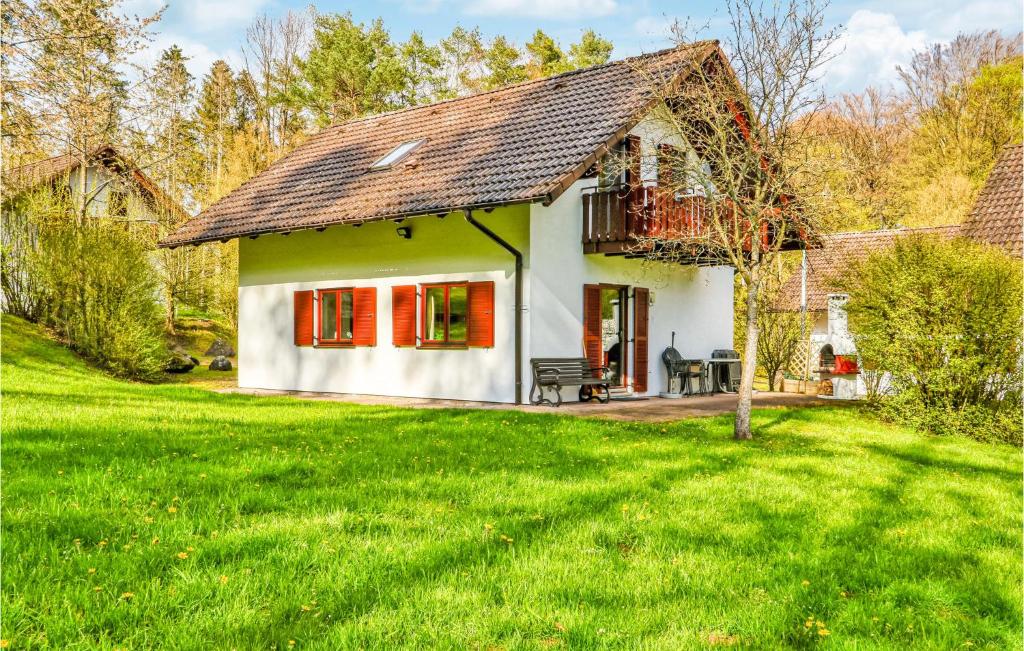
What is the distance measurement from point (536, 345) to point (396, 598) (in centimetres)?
993

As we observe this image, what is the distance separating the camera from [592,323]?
1462 centimetres

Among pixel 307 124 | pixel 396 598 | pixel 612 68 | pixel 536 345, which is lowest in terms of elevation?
pixel 396 598

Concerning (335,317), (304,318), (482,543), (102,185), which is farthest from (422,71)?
(482,543)

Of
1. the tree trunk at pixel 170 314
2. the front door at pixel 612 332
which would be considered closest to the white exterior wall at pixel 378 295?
the front door at pixel 612 332

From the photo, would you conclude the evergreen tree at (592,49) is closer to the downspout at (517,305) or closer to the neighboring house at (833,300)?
the neighboring house at (833,300)

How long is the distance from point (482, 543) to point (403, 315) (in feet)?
35.2

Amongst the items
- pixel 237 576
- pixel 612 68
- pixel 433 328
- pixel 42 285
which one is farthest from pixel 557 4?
pixel 237 576

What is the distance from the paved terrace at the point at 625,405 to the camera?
39.9 ft

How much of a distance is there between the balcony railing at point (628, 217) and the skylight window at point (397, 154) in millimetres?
4108

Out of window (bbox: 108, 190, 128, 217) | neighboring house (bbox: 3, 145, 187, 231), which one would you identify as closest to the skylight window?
neighboring house (bbox: 3, 145, 187, 231)

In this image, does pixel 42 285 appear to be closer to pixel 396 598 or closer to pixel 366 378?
pixel 366 378

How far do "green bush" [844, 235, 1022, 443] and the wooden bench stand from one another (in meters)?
4.37

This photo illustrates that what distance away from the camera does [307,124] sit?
35562 millimetres

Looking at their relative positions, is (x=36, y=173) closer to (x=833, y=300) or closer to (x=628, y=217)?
(x=628, y=217)
